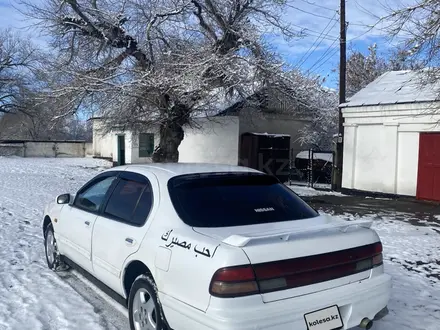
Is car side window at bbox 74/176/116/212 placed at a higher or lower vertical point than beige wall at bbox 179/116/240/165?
lower

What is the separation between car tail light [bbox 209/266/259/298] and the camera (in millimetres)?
2594

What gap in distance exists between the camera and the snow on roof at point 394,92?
1214cm

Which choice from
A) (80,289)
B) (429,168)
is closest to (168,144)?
(429,168)

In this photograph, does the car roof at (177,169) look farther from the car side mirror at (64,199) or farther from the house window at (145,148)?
the house window at (145,148)

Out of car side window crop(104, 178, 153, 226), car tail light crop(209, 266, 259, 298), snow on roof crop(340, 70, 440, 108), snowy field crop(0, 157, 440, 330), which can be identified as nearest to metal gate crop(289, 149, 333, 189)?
snow on roof crop(340, 70, 440, 108)

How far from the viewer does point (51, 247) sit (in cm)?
541

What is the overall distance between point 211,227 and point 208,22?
41.9 ft

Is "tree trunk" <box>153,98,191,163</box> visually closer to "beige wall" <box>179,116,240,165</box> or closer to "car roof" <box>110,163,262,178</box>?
"beige wall" <box>179,116,240,165</box>

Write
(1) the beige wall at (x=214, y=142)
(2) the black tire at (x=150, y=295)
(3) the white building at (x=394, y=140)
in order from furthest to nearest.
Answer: (1) the beige wall at (x=214, y=142) < (3) the white building at (x=394, y=140) < (2) the black tire at (x=150, y=295)

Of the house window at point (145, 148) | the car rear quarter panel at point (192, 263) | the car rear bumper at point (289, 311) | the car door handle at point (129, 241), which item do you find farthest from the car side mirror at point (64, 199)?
the house window at point (145, 148)

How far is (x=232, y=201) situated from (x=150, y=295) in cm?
100

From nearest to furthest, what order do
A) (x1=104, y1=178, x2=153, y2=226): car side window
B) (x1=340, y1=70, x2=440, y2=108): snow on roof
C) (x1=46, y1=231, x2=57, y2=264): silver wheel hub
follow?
(x1=104, y1=178, x2=153, y2=226): car side window, (x1=46, y1=231, x2=57, y2=264): silver wheel hub, (x1=340, y1=70, x2=440, y2=108): snow on roof

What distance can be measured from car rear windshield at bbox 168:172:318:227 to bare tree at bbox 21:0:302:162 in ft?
29.9

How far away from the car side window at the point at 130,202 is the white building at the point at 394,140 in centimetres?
938
